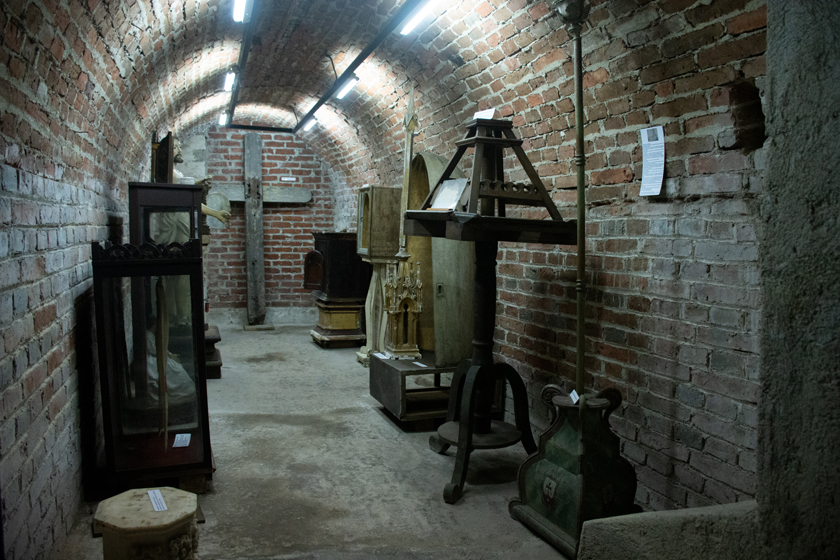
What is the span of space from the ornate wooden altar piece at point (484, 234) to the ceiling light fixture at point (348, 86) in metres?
3.06

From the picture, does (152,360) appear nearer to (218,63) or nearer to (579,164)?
(579,164)

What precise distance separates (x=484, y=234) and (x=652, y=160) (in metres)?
0.85

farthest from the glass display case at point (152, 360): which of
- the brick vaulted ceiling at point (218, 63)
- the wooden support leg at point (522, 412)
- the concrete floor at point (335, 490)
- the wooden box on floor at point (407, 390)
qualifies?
the wooden support leg at point (522, 412)

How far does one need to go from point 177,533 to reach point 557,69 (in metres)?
3.00

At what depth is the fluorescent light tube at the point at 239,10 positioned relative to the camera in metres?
4.25

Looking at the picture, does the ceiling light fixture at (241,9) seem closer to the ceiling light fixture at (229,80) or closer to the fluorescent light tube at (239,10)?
the fluorescent light tube at (239,10)

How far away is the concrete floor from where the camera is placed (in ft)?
8.70

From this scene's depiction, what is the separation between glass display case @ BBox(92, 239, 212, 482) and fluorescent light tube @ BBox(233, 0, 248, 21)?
2134 mm

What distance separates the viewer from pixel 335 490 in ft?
10.7

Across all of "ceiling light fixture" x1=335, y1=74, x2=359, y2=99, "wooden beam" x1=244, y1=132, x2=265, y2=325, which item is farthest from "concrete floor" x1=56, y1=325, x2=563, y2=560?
"wooden beam" x1=244, y1=132, x2=265, y2=325

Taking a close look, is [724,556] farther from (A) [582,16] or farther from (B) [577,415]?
(A) [582,16]

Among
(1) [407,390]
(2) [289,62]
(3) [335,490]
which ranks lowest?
(3) [335,490]

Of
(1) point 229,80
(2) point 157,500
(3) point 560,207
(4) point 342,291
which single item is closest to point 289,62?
(1) point 229,80

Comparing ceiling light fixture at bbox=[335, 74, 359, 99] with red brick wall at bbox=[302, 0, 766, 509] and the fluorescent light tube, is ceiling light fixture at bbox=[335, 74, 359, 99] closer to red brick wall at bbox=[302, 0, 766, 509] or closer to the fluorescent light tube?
the fluorescent light tube
